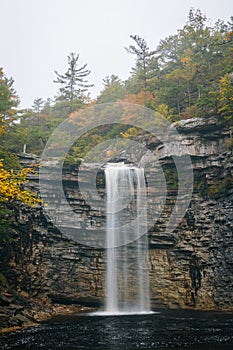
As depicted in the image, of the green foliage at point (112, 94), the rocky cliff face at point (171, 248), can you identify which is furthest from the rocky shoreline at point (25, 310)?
the green foliage at point (112, 94)

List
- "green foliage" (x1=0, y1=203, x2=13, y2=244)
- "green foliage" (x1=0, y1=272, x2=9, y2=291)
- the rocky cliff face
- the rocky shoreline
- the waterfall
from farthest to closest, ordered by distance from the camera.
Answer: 1. the waterfall
2. the rocky cliff face
3. "green foliage" (x1=0, y1=203, x2=13, y2=244)
4. "green foliage" (x1=0, y1=272, x2=9, y2=291)
5. the rocky shoreline

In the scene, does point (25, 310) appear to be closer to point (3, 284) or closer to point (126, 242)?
point (3, 284)

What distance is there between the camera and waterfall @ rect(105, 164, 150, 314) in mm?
19938

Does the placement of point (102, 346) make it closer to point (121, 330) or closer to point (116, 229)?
point (121, 330)

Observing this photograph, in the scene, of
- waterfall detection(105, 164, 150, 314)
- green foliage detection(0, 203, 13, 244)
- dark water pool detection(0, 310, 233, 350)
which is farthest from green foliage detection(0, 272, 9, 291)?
waterfall detection(105, 164, 150, 314)

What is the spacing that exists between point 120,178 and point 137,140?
4.37 meters

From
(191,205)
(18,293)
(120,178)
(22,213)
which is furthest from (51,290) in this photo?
(191,205)

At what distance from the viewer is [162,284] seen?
20.0 metres

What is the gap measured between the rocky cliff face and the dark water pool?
3.05 m

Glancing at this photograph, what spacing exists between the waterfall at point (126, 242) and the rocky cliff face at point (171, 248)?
1.70ft

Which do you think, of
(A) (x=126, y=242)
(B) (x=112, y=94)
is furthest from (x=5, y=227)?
(B) (x=112, y=94)

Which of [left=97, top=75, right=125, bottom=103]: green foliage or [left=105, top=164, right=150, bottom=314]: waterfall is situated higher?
[left=97, top=75, right=125, bottom=103]: green foliage

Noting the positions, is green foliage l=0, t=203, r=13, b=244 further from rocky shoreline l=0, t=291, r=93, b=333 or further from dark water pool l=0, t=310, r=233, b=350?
dark water pool l=0, t=310, r=233, b=350

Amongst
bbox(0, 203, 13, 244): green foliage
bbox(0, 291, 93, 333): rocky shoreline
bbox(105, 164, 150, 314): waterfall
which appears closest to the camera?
bbox(0, 291, 93, 333): rocky shoreline
